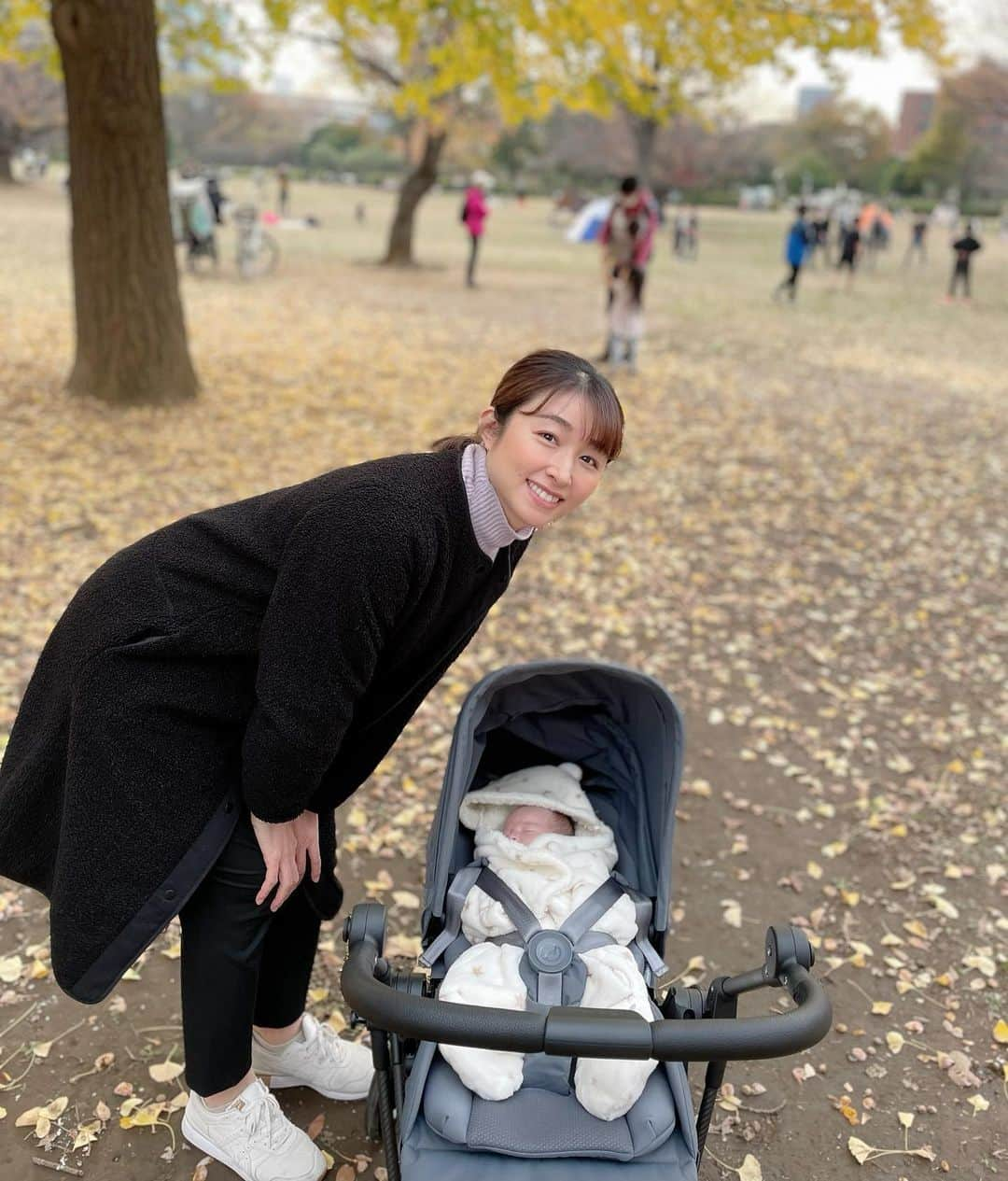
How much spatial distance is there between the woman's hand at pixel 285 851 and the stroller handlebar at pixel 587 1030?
0.34 meters

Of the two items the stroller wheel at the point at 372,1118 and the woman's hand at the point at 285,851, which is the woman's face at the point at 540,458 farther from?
the stroller wheel at the point at 372,1118

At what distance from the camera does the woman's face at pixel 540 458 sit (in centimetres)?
174

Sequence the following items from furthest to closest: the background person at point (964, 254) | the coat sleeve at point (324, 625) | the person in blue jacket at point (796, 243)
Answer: the background person at point (964, 254)
the person in blue jacket at point (796, 243)
the coat sleeve at point (324, 625)

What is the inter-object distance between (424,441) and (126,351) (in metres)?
2.40

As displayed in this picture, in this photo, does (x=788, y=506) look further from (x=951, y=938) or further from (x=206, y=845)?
(x=206, y=845)

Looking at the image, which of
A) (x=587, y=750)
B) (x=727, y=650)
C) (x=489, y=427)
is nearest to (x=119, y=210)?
(x=727, y=650)

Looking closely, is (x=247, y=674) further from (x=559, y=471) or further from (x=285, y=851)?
(x=559, y=471)

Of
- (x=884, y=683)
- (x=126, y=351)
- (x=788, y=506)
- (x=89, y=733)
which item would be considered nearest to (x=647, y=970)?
(x=89, y=733)

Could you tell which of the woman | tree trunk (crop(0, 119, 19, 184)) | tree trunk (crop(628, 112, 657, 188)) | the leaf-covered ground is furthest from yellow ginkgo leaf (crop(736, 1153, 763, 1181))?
tree trunk (crop(0, 119, 19, 184))

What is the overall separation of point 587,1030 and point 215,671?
2.80 ft

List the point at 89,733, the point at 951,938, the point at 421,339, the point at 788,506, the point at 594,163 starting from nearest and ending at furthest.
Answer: the point at 89,733, the point at 951,938, the point at 788,506, the point at 421,339, the point at 594,163

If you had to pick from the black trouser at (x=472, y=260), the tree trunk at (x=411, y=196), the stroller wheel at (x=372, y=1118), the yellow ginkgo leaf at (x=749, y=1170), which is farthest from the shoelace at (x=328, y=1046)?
the tree trunk at (x=411, y=196)

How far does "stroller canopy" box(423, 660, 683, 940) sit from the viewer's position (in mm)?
2191

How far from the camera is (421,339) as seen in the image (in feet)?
40.0
